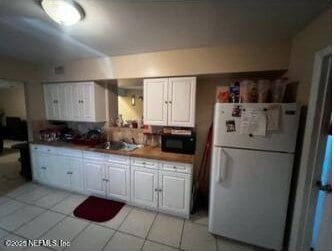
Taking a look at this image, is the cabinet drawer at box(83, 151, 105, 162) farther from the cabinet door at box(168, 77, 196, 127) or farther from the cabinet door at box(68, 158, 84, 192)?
the cabinet door at box(168, 77, 196, 127)

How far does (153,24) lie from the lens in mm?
1562

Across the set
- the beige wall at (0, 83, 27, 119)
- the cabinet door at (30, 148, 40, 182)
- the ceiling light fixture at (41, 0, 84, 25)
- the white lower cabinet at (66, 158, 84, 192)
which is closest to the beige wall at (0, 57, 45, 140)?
the cabinet door at (30, 148, 40, 182)

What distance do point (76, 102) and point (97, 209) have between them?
1871 mm

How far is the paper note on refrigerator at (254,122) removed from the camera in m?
1.54

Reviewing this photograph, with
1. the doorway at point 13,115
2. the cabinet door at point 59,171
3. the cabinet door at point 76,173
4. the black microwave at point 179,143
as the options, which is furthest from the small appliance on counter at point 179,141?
the doorway at point 13,115

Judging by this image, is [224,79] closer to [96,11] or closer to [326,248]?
[96,11]

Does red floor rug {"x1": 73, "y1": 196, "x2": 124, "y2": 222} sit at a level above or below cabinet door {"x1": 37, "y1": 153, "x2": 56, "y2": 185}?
below

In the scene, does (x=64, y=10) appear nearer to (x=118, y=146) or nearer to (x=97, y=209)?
(x=118, y=146)

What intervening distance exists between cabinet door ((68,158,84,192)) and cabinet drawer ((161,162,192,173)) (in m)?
1.49

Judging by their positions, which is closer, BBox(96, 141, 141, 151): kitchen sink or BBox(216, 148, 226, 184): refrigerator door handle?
BBox(216, 148, 226, 184): refrigerator door handle

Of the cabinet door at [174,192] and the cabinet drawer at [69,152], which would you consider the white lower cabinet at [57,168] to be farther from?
the cabinet door at [174,192]

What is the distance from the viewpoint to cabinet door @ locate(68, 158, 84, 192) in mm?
2676

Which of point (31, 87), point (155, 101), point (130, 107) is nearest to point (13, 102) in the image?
point (31, 87)

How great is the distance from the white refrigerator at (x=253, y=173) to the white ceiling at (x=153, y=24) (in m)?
0.79
